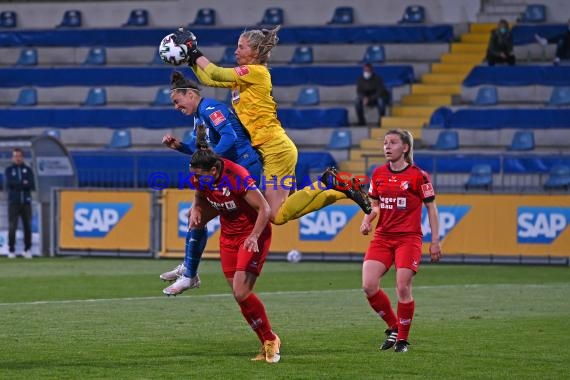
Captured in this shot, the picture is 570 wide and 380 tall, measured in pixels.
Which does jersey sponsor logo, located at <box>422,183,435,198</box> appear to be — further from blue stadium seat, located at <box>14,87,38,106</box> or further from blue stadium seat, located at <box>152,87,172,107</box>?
blue stadium seat, located at <box>14,87,38,106</box>

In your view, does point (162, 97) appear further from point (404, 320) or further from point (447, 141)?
point (404, 320)

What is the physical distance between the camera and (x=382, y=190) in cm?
1163

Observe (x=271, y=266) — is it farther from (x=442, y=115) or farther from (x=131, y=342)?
(x=131, y=342)

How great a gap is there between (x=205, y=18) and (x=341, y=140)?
7.62m

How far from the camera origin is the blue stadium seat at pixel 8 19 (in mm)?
37719

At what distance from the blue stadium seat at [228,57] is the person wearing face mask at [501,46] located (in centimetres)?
645

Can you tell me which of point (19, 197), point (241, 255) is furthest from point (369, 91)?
point (241, 255)

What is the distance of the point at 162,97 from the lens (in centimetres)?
3325

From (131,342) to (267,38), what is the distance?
10.0 ft

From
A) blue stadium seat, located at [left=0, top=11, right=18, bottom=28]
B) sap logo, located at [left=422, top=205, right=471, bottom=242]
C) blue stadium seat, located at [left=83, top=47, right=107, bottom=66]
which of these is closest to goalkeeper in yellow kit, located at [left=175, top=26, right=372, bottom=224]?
sap logo, located at [left=422, top=205, right=471, bottom=242]

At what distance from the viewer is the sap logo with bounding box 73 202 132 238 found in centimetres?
2492

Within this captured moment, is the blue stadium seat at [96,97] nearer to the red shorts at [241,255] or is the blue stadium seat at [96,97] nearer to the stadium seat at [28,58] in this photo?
the stadium seat at [28,58]

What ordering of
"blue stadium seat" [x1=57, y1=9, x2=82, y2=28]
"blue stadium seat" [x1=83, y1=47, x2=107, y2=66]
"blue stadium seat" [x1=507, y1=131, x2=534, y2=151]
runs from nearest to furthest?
"blue stadium seat" [x1=507, y1=131, x2=534, y2=151], "blue stadium seat" [x1=83, y1=47, x2=107, y2=66], "blue stadium seat" [x1=57, y1=9, x2=82, y2=28]

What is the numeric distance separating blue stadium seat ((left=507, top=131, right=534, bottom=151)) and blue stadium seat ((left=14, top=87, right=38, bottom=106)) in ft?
43.1
